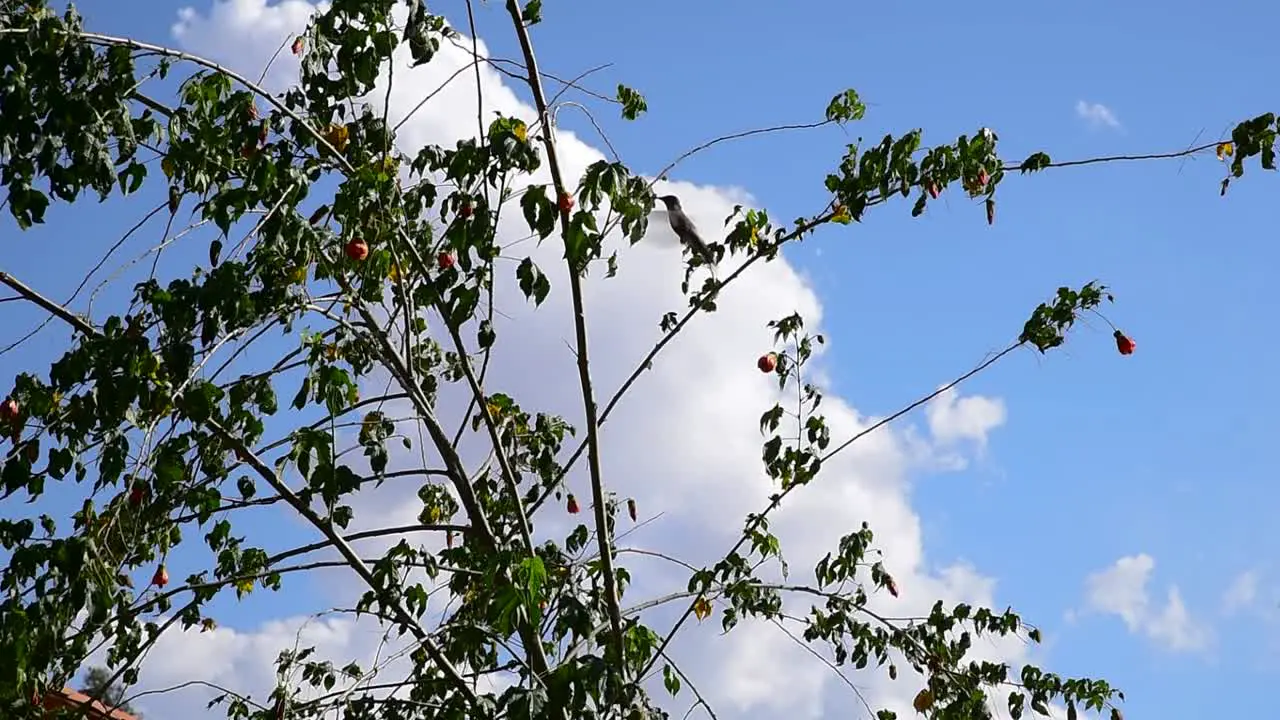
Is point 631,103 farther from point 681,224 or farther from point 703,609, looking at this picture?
point 703,609

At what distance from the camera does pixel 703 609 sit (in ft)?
13.2

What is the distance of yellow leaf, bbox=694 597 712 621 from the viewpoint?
3.97 m

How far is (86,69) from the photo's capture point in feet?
9.08

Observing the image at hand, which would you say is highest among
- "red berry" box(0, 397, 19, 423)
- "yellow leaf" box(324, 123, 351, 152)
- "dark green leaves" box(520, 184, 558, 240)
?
"yellow leaf" box(324, 123, 351, 152)

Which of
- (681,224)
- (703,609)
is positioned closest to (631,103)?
(681,224)

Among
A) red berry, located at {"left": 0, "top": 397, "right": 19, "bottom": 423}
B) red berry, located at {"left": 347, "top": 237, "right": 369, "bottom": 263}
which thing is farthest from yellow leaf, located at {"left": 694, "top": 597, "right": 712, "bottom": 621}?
red berry, located at {"left": 0, "top": 397, "right": 19, "bottom": 423}

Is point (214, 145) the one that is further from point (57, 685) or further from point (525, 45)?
point (57, 685)

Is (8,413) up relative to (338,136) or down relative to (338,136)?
down

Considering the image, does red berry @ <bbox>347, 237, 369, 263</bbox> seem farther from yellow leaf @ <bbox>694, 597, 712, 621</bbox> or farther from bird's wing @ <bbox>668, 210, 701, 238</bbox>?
yellow leaf @ <bbox>694, 597, 712, 621</bbox>

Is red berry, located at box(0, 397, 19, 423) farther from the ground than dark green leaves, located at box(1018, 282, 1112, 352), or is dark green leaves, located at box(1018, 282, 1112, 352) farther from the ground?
dark green leaves, located at box(1018, 282, 1112, 352)

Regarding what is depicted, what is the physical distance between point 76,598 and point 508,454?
4.88 ft

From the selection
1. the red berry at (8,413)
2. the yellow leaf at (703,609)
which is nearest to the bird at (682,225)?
the yellow leaf at (703,609)

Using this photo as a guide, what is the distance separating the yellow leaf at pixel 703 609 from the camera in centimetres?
397

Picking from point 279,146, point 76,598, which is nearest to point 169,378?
point 76,598
